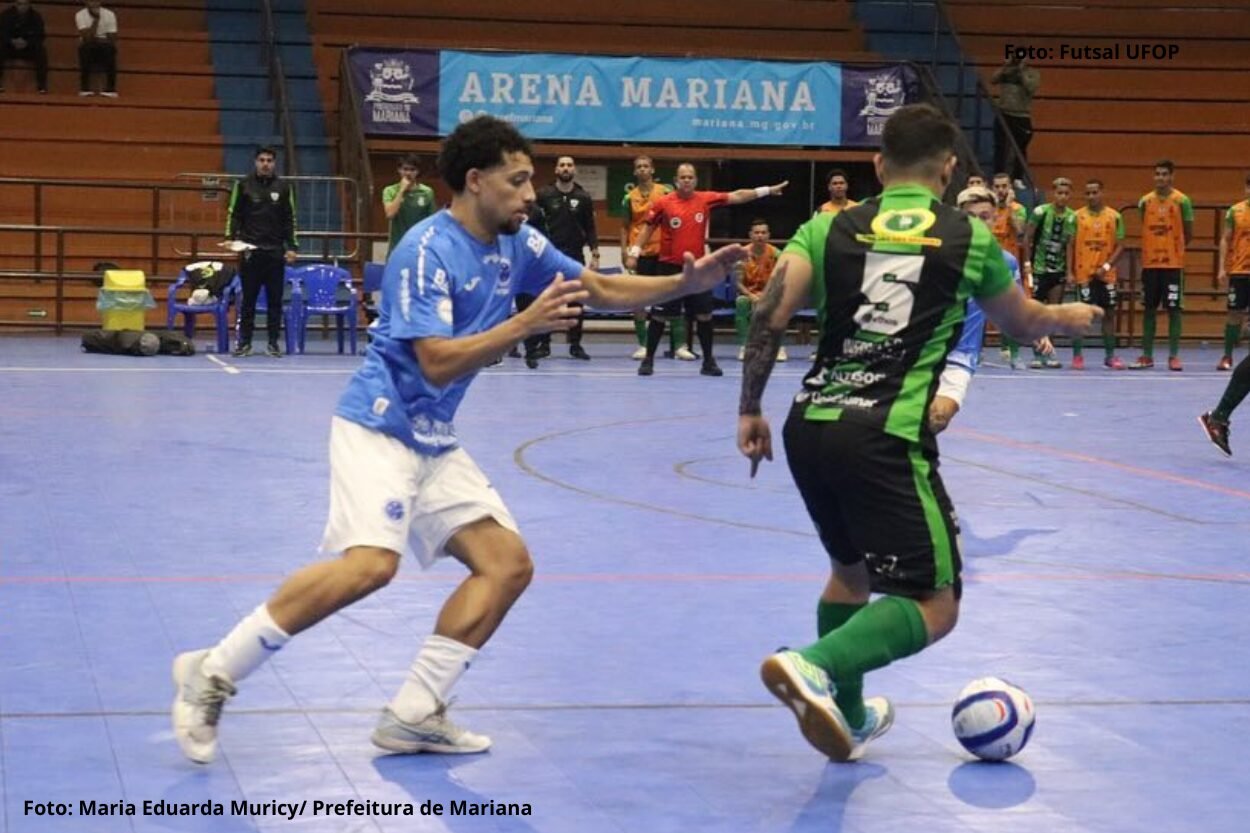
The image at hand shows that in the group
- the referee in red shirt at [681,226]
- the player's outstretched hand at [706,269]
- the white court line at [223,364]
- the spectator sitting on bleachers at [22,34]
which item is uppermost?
the spectator sitting on bleachers at [22,34]

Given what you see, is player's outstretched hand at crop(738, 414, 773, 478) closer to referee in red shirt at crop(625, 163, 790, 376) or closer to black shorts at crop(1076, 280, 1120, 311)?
referee in red shirt at crop(625, 163, 790, 376)

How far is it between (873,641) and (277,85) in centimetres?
2091

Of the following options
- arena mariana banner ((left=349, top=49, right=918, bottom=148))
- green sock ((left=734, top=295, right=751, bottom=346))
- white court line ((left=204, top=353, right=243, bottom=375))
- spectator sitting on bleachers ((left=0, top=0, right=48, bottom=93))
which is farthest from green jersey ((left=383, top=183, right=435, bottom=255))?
spectator sitting on bleachers ((left=0, top=0, right=48, bottom=93))

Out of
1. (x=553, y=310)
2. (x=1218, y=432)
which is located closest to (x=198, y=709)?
(x=553, y=310)

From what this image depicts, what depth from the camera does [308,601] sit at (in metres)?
5.15

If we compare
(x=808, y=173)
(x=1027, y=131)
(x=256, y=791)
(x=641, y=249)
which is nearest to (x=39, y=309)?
(x=641, y=249)

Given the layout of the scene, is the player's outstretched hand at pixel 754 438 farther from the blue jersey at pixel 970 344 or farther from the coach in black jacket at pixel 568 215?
the coach in black jacket at pixel 568 215

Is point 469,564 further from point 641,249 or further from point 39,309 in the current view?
point 39,309

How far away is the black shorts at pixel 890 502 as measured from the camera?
5.05 metres

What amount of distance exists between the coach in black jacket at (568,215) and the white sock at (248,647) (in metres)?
14.6

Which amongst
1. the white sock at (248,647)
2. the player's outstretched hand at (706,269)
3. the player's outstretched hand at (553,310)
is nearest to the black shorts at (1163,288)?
the player's outstretched hand at (706,269)

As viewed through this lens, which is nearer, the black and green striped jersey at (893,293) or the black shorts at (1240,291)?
the black and green striped jersey at (893,293)

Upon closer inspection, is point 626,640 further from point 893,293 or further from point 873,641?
point 893,293

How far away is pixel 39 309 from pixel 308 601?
1902cm
